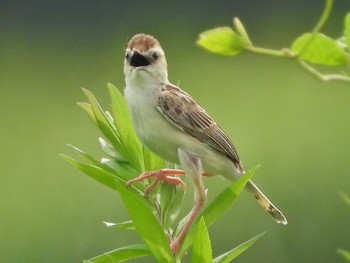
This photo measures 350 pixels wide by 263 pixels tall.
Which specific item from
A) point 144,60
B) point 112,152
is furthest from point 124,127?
point 144,60

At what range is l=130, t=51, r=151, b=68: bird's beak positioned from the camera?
4.15 ft

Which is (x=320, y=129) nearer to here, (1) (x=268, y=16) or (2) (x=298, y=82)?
(2) (x=298, y=82)

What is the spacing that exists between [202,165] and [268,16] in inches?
115

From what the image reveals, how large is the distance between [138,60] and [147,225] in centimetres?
39

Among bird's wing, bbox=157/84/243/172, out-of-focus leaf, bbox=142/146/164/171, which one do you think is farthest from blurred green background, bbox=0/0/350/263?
out-of-focus leaf, bbox=142/146/164/171

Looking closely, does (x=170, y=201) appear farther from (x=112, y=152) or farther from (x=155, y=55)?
(x=155, y=55)

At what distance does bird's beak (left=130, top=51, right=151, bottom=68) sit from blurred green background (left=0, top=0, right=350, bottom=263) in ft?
4.52

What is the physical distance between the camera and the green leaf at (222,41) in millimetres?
946

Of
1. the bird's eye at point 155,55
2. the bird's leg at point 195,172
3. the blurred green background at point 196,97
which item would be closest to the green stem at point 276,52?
the bird's leg at point 195,172

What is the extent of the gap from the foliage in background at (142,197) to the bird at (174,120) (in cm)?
14

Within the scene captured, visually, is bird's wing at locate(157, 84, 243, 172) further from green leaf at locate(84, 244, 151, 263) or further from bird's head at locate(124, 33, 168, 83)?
green leaf at locate(84, 244, 151, 263)

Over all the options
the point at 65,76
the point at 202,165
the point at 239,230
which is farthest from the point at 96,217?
the point at 202,165

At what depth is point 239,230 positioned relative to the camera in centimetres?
312

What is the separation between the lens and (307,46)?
93 centimetres
